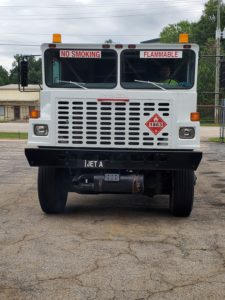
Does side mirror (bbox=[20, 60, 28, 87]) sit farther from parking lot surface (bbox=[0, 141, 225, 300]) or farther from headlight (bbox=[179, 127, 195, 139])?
headlight (bbox=[179, 127, 195, 139])

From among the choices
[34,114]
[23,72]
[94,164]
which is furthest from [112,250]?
[23,72]

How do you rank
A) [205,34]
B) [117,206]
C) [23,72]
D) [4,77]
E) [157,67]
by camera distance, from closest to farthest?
[157,67] → [23,72] → [117,206] → [205,34] → [4,77]

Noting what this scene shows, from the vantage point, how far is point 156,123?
22.9ft

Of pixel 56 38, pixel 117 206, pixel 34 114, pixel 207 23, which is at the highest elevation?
pixel 207 23

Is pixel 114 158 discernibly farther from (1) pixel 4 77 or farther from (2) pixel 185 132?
(1) pixel 4 77

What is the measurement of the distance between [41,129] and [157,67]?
80.8 inches

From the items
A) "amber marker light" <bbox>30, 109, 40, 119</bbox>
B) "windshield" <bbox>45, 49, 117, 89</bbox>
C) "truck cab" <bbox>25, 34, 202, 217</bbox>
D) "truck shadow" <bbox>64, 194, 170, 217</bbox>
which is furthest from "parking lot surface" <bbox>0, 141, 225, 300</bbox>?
"windshield" <bbox>45, 49, 117, 89</bbox>

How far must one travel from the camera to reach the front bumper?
6.96 meters

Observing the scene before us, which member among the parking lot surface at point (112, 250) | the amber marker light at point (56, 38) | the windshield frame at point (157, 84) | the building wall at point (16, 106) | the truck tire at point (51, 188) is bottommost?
the building wall at point (16, 106)

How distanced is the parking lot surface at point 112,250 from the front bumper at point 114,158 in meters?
0.87

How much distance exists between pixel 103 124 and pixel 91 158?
538 mm

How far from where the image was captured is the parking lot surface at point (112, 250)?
4.51m

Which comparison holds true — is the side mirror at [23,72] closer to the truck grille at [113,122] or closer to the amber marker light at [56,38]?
the amber marker light at [56,38]

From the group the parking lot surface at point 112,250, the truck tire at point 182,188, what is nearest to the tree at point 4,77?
the parking lot surface at point 112,250
